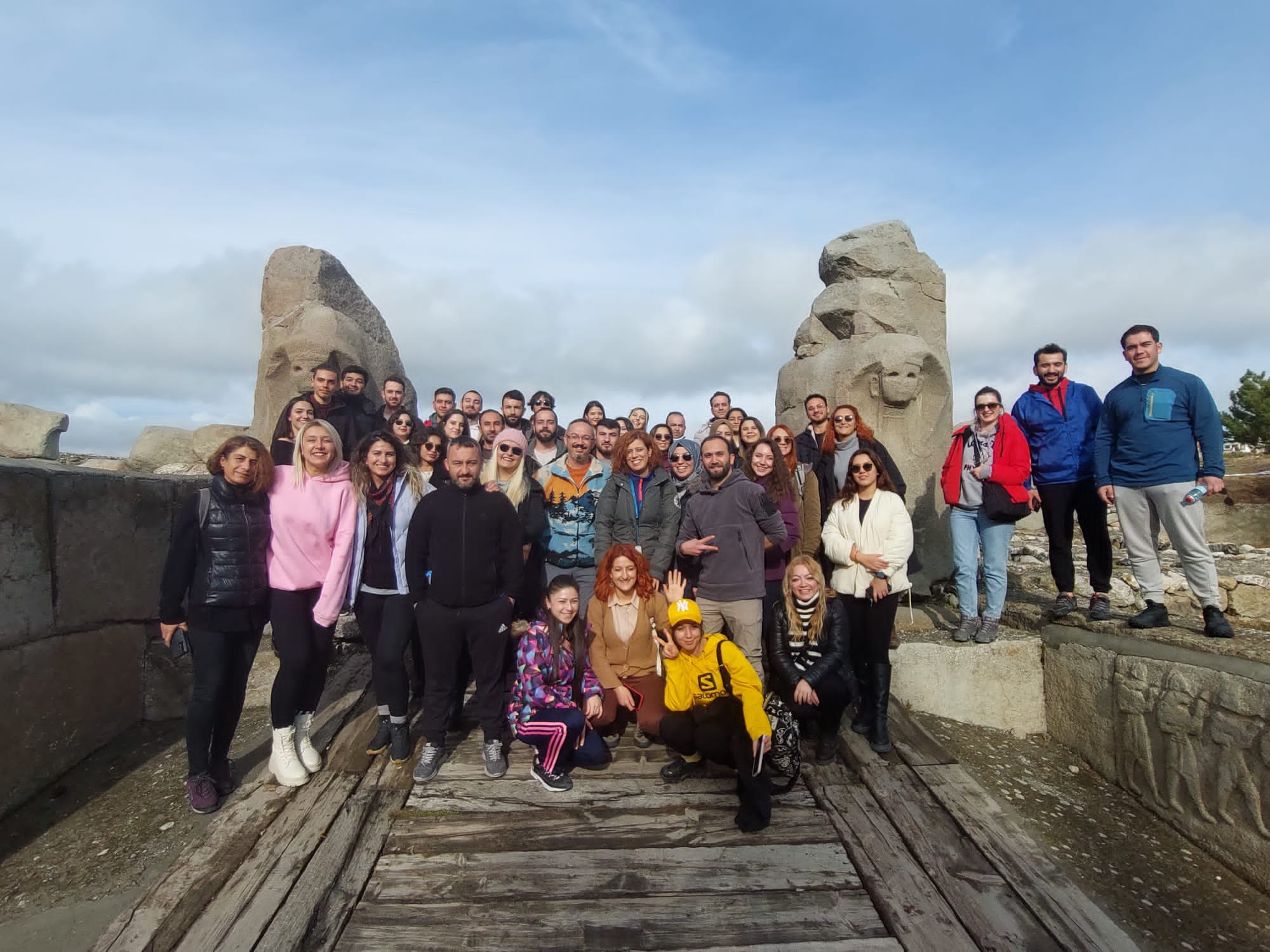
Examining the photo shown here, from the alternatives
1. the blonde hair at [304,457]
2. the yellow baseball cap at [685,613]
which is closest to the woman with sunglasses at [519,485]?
the blonde hair at [304,457]

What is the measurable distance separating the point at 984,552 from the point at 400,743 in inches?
142

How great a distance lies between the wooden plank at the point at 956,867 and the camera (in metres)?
2.53

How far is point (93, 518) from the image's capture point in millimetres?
4031

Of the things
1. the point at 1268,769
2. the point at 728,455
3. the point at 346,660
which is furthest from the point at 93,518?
the point at 1268,769

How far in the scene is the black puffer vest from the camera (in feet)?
10.8

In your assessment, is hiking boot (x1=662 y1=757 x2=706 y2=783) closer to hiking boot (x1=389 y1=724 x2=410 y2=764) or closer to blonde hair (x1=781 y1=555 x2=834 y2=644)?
blonde hair (x1=781 y1=555 x2=834 y2=644)

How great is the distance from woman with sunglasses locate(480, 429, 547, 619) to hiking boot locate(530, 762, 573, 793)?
1.01m

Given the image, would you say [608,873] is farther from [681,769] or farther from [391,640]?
[391,640]

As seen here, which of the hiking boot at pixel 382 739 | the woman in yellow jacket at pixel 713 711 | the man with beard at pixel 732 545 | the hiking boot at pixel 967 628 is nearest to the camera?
the woman in yellow jacket at pixel 713 711

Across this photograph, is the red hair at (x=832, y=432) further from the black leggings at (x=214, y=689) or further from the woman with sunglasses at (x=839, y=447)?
the black leggings at (x=214, y=689)

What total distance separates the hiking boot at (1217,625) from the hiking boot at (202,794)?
16.8ft

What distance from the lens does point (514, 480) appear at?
4.17 m

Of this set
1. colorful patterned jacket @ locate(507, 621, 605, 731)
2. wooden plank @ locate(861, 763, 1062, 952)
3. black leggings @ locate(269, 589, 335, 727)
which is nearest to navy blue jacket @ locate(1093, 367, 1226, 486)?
wooden plank @ locate(861, 763, 1062, 952)

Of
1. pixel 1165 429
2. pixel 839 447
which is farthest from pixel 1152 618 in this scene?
pixel 839 447
